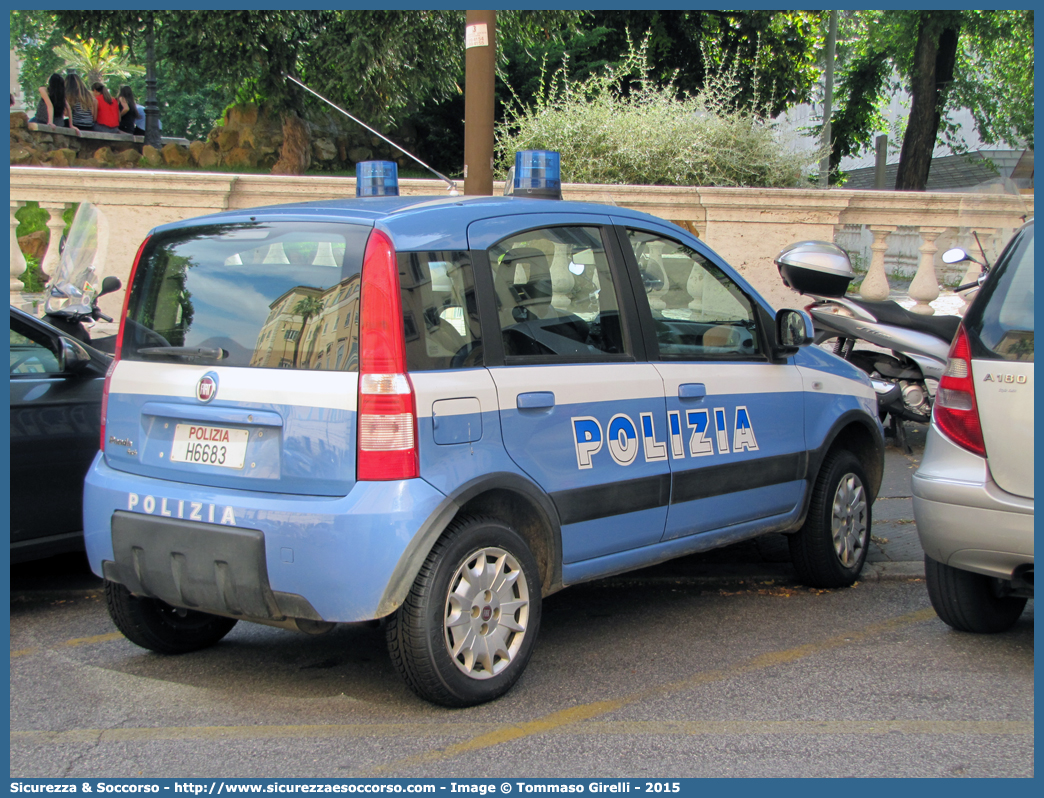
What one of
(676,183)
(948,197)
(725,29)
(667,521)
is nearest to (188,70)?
(725,29)

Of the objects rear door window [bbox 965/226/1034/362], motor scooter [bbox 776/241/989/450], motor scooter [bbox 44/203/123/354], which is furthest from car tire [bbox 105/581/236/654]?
motor scooter [bbox 776/241/989/450]

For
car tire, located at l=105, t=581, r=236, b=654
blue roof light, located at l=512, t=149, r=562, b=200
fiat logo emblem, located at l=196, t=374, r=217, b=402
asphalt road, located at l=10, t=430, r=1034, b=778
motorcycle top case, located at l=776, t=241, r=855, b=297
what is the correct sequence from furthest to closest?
motorcycle top case, located at l=776, t=241, r=855, b=297, blue roof light, located at l=512, t=149, r=562, b=200, car tire, located at l=105, t=581, r=236, b=654, fiat logo emblem, located at l=196, t=374, r=217, b=402, asphalt road, located at l=10, t=430, r=1034, b=778

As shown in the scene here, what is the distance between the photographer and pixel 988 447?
12.9 feet

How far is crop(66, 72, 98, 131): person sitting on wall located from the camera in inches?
1005

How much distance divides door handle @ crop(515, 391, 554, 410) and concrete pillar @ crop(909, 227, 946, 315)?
22.6 ft

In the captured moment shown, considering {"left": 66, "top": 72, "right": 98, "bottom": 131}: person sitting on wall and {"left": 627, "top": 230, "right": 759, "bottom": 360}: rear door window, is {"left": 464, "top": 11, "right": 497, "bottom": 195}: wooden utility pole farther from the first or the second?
{"left": 66, "top": 72, "right": 98, "bottom": 131}: person sitting on wall

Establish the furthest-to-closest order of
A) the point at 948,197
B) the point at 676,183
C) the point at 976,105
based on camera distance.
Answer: the point at 976,105, the point at 676,183, the point at 948,197

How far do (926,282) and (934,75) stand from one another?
451 inches

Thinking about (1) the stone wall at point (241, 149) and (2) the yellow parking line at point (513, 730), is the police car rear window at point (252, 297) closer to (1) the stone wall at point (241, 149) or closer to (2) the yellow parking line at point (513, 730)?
(2) the yellow parking line at point (513, 730)

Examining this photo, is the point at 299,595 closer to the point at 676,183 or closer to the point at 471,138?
the point at 471,138

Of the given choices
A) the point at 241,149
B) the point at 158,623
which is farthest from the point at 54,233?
the point at 241,149

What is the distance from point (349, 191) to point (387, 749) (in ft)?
24.1

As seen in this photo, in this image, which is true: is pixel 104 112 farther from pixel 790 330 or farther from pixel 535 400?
pixel 535 400

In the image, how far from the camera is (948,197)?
31.9ft
